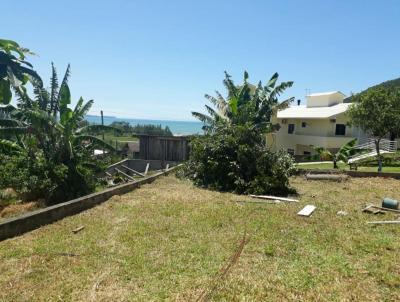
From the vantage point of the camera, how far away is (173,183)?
1386cm

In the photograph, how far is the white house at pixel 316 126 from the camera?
30.7 m

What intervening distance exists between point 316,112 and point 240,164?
22728 millimetres

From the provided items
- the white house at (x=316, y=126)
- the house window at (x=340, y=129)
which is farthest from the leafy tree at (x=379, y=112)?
the house window at (x=340, y=129)

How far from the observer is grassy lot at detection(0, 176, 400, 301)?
4.34 metres

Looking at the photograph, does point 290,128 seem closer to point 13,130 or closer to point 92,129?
point 92,129

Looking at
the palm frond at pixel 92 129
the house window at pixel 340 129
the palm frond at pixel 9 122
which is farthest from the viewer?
the house window at pixel 340 129

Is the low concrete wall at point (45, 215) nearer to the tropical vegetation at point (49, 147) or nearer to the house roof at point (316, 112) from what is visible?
the tropical vegetation at point (49, 147)

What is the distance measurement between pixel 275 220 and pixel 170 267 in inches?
135

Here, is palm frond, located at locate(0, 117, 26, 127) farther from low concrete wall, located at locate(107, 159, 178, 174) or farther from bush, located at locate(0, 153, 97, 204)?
low concrete wall, located at locate(107, 159, 178, 174)

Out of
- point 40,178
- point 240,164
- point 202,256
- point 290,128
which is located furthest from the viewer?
point 290,128

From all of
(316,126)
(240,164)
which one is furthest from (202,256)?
(316,126)

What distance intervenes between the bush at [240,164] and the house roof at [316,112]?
63.2ft

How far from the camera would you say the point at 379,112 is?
18281 mm

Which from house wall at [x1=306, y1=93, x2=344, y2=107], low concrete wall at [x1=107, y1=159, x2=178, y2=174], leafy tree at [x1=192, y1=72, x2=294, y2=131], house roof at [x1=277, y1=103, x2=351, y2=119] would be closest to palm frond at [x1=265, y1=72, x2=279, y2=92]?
leafy tree at [x1=192, y1=72, x2=294, y2=131]
